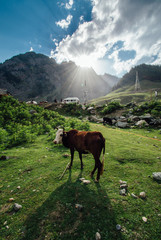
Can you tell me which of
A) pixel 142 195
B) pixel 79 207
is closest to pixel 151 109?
pixel 142 195

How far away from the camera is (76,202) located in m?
2.99

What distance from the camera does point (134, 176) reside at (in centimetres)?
410

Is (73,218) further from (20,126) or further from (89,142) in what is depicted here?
(20,126)

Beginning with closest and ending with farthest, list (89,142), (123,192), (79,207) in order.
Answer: (79,207) < (123,192) < (89,142)

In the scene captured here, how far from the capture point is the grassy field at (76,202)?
7.47ft

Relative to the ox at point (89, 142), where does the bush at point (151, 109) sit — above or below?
above

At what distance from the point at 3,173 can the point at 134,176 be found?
5.59 meters

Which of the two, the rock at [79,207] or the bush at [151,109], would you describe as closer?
the rock at [79,207]

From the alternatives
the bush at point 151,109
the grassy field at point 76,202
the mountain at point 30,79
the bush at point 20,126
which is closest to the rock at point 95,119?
the bush at point 151,109

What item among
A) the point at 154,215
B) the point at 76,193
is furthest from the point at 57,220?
the point at 154,215

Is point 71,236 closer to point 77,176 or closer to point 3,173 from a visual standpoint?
point 77,176

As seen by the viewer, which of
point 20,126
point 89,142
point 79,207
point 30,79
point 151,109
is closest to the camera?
point 79,207

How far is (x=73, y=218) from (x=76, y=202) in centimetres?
45

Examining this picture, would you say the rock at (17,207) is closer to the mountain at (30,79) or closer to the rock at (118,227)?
the rock at (118,227)
